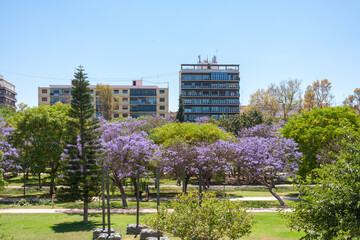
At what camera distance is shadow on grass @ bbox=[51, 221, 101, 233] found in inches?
835

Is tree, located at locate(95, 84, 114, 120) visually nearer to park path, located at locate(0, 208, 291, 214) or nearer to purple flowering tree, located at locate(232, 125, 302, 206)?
purple flowering tree, located at locate(232, 125, 302, 206)

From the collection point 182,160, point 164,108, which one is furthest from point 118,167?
point 164,108

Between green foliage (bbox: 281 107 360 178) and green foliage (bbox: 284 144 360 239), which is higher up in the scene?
green foliage (bbox: 281 107 360 178)

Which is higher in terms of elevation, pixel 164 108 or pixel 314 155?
pixel 164 108

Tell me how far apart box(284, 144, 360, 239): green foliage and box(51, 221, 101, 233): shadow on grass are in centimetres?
1448

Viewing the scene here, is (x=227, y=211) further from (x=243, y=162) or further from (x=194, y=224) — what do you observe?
(x=243, y=162)

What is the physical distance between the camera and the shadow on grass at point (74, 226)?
21.2m

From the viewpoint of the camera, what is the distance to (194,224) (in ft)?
39.4

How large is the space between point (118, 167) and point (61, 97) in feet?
259

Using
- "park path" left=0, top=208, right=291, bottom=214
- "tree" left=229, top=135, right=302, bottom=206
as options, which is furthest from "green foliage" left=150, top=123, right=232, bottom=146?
"park path" left=0, top=208, right=291, bottom=214

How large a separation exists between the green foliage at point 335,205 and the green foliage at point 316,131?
913 inches

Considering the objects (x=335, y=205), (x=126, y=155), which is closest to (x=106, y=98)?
(x=126, y=155)

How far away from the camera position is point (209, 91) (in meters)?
102

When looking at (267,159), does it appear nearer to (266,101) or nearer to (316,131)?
(316,131)
